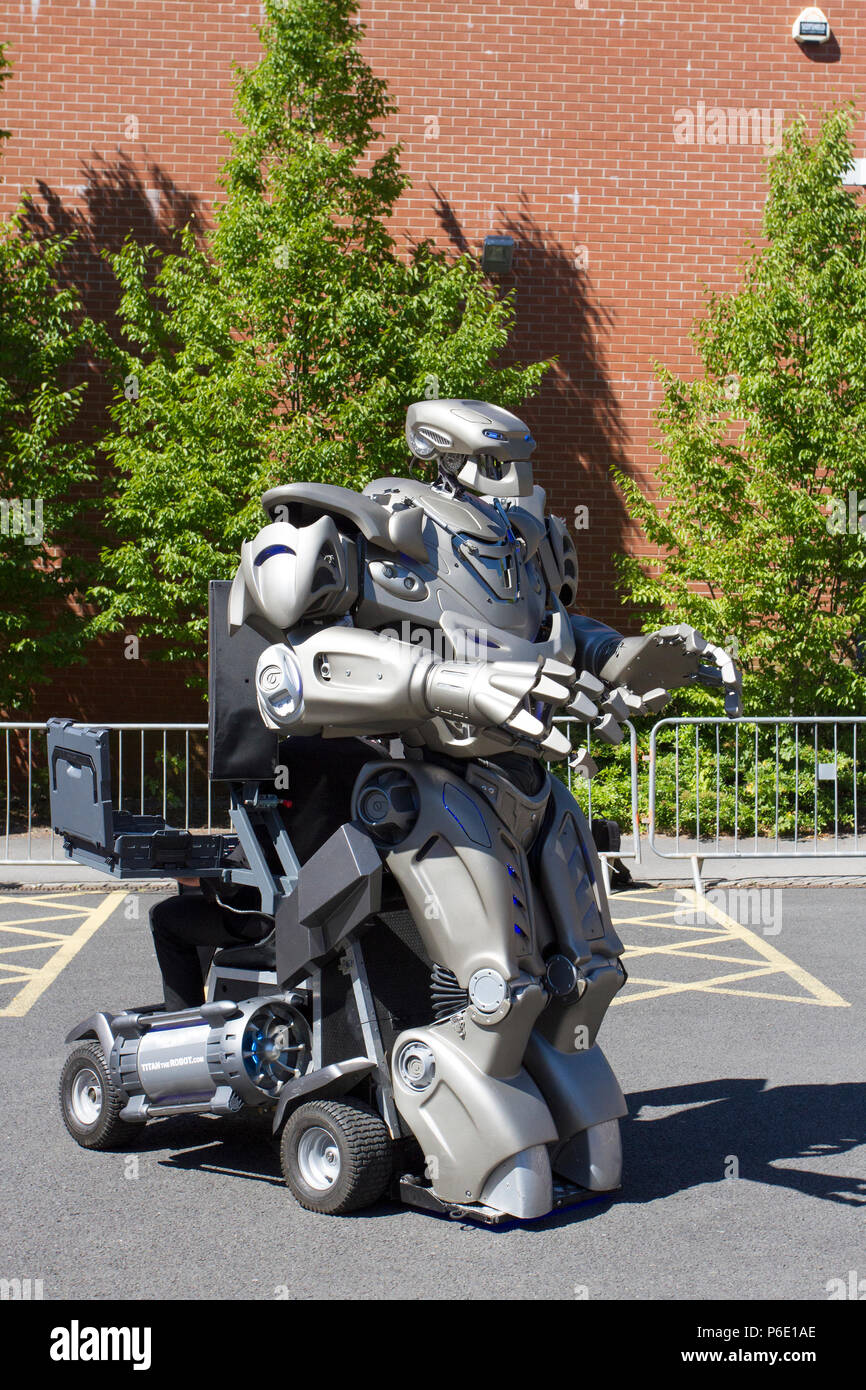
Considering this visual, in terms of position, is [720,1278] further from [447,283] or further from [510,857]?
[447,283]

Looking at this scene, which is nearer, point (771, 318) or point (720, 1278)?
point (720, 1278)

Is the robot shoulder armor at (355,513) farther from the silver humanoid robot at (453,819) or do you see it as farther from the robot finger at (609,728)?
the robot finger at (609,728)

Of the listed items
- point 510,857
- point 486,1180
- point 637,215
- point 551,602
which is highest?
point 637,215

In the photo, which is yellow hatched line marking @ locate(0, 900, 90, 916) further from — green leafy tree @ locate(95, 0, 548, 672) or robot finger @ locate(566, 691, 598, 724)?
robot finger @ locate(566, 691, 598, 724)

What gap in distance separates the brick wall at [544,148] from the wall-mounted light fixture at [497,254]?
358mm

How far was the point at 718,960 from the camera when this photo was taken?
7867 millimetres

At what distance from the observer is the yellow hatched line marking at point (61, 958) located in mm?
6820

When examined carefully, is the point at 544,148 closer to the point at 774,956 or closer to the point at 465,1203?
the point at 774,956

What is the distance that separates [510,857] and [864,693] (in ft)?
29.1

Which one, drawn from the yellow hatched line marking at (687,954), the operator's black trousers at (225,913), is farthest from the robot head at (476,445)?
the yellow hatched line marking at (687,954)

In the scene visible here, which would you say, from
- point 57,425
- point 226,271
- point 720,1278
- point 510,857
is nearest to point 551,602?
point 510,857

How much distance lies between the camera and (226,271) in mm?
11734

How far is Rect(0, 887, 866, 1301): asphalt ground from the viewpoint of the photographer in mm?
3752

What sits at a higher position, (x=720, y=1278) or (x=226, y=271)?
(x=226, y=271)
